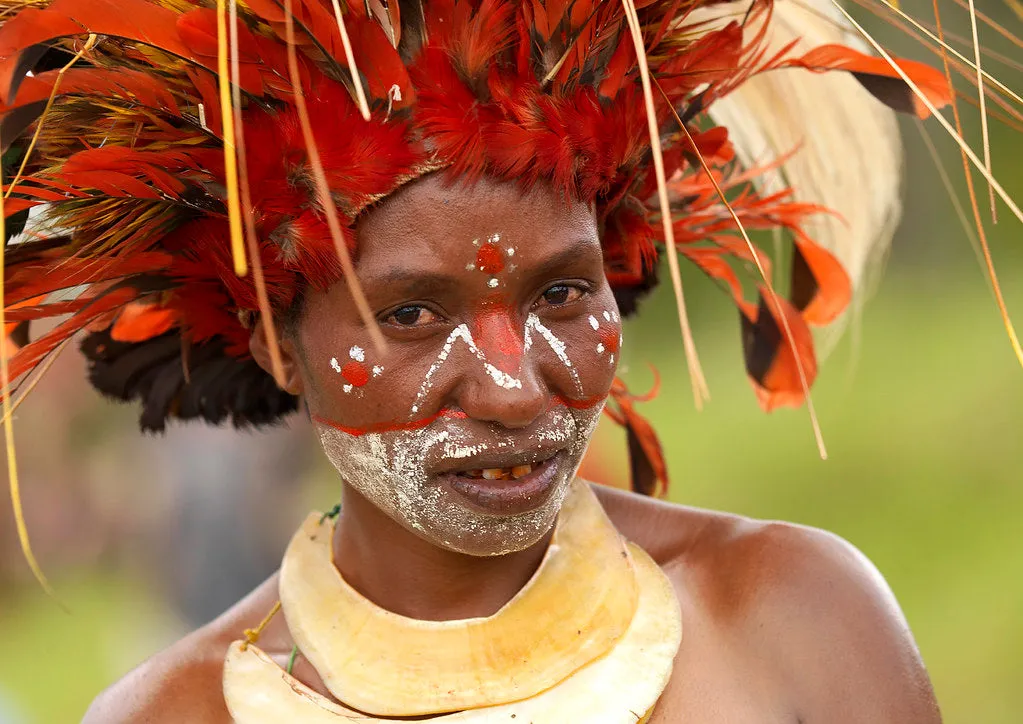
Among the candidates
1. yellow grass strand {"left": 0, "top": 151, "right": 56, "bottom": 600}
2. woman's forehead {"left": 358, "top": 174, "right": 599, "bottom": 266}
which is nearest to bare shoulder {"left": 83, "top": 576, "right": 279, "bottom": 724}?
yellow grass strand {"left": 0, "top": 151, "right": 56, "bottom": 600}

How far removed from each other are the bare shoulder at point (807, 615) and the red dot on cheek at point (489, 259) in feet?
2.33

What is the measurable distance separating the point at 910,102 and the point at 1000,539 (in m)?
4.68

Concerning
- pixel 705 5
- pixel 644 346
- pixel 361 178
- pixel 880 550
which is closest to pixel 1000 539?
pixel 880 550

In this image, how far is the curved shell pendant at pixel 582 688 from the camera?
1.90 metres

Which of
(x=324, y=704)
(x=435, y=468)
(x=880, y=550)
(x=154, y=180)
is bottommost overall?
(x=880, y=550)

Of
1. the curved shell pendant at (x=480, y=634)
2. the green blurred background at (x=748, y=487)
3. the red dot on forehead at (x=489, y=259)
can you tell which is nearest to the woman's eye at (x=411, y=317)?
the red dot on forehead at (x=489, y=259)

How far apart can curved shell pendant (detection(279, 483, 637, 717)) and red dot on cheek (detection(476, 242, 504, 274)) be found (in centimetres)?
56

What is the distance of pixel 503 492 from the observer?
188cm

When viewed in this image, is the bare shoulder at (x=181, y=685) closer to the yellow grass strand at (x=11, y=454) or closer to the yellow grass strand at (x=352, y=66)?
the yellow grass strand at (x=11, y=454)

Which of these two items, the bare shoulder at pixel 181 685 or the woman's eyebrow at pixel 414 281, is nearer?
the woman's eyebrow at pixel 414 281

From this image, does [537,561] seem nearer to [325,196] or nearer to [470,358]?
[470,358]

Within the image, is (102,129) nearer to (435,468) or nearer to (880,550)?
(435,468)

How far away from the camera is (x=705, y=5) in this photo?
2.04m

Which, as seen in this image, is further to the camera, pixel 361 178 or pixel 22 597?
pixel 22 597
